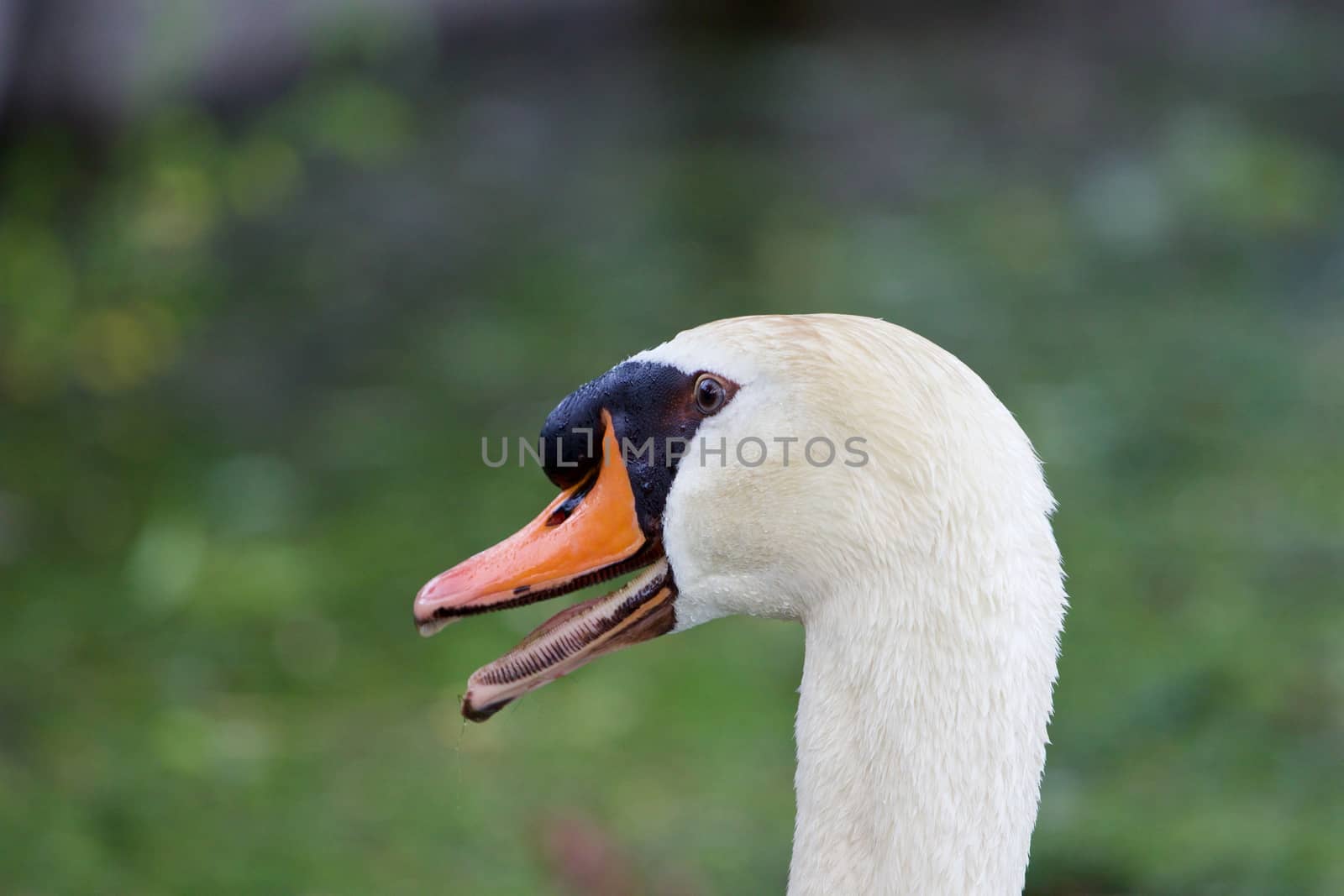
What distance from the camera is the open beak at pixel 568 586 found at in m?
1.89

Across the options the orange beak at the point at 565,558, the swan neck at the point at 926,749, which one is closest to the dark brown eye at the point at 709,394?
the orange beak at the point at 565,558

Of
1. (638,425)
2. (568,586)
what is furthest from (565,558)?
(638,425)

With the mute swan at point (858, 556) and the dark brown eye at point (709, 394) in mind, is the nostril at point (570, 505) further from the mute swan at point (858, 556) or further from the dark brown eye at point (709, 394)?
the dark brown eye at point (709, 394)

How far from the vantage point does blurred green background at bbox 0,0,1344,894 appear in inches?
149

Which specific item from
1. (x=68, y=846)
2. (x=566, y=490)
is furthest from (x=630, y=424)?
(x=68, y=846)

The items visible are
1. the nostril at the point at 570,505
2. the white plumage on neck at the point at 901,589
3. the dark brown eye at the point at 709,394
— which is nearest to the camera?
A: the white plumage on neck at the point at 901,589

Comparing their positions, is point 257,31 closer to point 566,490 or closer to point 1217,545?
point 1217,545

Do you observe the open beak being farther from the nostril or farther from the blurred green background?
the blurred green background

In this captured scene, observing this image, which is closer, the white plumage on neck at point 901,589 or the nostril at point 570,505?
the white plumage on neck at point 901,589

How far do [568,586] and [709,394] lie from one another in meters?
0.31

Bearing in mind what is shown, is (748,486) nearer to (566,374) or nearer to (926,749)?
(926,749)

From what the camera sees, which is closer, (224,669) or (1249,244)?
(224,669)

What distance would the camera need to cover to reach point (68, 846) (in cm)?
362

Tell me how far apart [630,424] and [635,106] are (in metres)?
6.57
